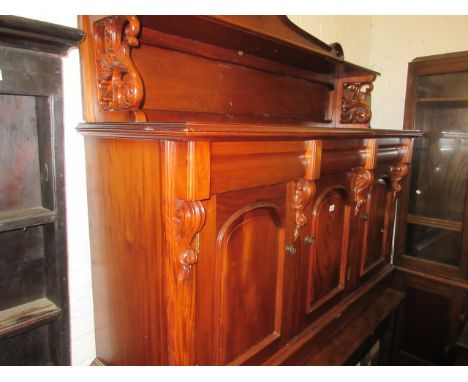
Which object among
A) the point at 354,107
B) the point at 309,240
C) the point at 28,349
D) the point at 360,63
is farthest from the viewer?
the point at 360,63

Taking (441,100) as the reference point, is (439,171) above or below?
below

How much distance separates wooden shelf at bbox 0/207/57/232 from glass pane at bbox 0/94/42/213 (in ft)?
0.09

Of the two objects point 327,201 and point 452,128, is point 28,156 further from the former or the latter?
point 452,128

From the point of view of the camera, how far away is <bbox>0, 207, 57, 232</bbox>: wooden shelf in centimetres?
84

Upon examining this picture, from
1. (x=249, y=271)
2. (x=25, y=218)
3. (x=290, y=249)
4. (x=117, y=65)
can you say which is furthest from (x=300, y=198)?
(x=25, y=218)

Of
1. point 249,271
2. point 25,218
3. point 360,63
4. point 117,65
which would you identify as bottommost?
point 249,271

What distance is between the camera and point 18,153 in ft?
2.97

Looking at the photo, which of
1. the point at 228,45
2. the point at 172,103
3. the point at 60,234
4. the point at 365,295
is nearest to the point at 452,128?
the point at 365,295

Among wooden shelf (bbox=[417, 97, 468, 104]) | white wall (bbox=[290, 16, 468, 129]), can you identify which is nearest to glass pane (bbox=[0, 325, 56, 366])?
white wall (bbox=[290, 16, 468, 129])

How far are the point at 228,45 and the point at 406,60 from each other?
5.35 ft

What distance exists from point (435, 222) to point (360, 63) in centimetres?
118

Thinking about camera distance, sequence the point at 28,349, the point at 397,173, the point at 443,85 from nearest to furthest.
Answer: the point at 28,349
the point at 397,173
the point at 443,85

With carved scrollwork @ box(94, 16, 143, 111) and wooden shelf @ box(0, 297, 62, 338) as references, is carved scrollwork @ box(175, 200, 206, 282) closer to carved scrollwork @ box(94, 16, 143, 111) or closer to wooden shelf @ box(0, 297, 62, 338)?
carved scrollwork @ box(94, 16, 143, 111)

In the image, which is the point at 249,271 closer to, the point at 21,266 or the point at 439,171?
the point at 21,266
